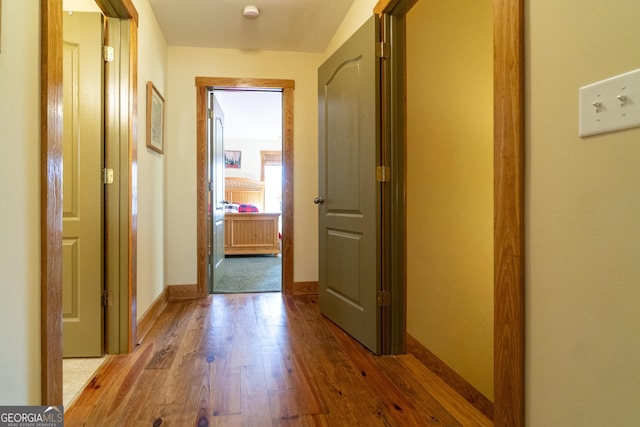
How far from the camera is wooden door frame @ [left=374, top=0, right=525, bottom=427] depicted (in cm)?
90

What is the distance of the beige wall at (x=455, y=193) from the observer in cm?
186

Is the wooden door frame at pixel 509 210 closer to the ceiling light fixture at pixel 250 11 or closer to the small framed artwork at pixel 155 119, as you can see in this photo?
the ceiling light fixture at pixel 250 11

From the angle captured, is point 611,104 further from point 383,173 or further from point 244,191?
point 244,191

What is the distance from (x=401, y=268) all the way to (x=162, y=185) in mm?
2122

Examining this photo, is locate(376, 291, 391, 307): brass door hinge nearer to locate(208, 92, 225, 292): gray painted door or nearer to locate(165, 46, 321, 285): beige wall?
locate(165, 46, 321, 285): beige wall

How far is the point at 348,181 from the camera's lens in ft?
7.22

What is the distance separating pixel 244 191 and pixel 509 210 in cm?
748

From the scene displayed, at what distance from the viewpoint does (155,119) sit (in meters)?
2.52

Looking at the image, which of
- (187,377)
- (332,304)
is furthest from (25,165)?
(332,304)

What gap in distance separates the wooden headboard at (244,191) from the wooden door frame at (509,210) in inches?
286

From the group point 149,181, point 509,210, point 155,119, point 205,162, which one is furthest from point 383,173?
point 205,162

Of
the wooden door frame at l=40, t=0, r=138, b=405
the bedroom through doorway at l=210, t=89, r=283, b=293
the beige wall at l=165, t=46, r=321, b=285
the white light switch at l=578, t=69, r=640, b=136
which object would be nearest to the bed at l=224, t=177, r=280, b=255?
the bedroom through doorway at l=210, t=89, r=283, b=293

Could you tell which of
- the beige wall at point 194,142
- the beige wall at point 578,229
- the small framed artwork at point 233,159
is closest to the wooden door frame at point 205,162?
the beige wall at point 194,142

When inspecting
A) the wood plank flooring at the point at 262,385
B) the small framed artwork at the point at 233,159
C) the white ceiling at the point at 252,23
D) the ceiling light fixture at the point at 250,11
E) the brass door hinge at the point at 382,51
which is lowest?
the wood plank flooring at the point at 262,385
